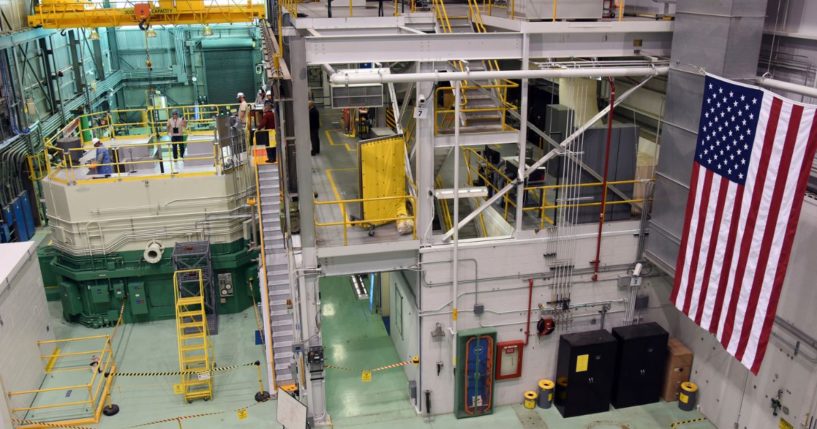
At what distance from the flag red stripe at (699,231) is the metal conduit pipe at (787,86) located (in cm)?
170

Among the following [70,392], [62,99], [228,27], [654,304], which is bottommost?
[70,392]

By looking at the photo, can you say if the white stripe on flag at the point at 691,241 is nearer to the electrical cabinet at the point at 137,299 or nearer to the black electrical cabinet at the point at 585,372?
the black electrical cabinet at the point at 585,372

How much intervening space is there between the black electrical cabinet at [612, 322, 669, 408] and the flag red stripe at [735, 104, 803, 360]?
3.29 meters

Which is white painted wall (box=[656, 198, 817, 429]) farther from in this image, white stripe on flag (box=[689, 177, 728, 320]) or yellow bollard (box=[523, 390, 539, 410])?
yellow bollard (box=[523, 390, 539, 410])

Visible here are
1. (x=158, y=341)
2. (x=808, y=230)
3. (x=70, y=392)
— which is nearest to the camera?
(x=808, y=230)

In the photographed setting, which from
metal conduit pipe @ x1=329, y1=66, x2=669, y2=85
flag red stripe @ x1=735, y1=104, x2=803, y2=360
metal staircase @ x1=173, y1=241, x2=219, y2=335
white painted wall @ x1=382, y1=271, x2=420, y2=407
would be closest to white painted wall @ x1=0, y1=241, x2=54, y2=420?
metal staircase @ x1=173, y1=241, x2=219, y2=335

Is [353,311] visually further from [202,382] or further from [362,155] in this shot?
[362,155]

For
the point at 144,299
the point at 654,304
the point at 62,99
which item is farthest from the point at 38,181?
the point at 654,304

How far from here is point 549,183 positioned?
47.2 feet

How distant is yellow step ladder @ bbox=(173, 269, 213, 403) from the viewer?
49.5 feet

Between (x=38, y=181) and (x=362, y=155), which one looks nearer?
(x=362, y=155)

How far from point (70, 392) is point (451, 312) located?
29.5 feet

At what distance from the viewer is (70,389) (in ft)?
49.1

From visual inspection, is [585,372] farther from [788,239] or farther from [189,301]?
[189,301]
